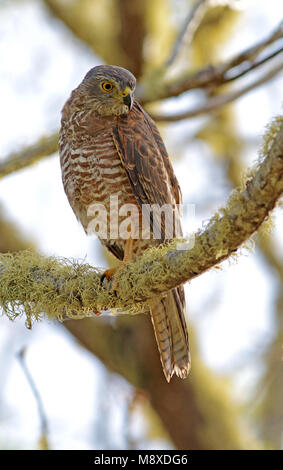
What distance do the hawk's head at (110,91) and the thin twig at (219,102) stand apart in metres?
1.34

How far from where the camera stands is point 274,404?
27.8ft

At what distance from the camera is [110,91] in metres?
5.23

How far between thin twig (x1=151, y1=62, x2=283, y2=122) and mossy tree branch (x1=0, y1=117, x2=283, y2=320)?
2876 millimetres

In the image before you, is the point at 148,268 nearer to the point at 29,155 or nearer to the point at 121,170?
the point at 121,170

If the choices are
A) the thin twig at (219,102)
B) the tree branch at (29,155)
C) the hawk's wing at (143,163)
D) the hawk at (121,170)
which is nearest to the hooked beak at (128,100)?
the hawk at (121,170)

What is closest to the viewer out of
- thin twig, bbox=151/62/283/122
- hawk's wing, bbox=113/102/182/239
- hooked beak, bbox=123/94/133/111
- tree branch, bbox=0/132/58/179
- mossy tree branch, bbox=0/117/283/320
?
mossy tree branch, bbox=0/117/283/320

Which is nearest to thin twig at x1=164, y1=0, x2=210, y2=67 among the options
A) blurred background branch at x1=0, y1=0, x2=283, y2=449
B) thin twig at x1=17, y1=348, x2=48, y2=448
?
blurred background branch at x1=0, y1=0, x2=283, y2=449

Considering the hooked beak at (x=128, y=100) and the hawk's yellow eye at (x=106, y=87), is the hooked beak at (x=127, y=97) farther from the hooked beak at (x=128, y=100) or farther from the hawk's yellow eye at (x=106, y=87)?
the hawk's yellow eye at (x=106, y=87)

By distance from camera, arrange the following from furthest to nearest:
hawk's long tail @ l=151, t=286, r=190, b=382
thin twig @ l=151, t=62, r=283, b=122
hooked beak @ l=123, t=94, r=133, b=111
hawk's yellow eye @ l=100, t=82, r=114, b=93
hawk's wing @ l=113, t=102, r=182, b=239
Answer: thin twig @ l=151, t=62, r=283, b=122, hawk's yellow eye @ l=100, t=82, r=114, b=93, hooked beak @ l=123, t=94, r=133, b=111, hawk's wing @ l=113, t=102, r=182, b=239, hawk's long tail @ l=151, t=286, r=190, b=382

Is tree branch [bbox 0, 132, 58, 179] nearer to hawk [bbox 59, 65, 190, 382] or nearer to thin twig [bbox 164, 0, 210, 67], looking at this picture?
hawk [bbox 59, 65, 190, 382]

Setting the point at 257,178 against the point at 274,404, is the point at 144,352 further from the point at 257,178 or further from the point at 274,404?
the point at 257,178

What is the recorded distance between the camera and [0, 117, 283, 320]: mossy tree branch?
8.99ft

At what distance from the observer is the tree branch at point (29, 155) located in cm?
613

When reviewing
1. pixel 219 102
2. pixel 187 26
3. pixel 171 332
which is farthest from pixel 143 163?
pixel 187 26
